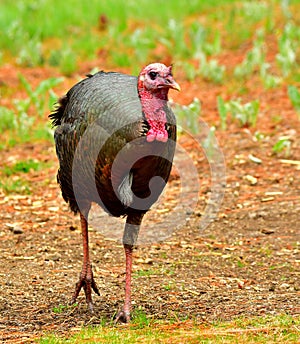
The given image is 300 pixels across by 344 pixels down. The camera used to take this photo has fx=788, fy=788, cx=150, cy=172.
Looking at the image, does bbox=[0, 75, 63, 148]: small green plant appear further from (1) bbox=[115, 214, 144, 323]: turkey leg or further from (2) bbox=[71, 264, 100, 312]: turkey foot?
(1) bbox=[115, 214, 144, 323]: turkey leg

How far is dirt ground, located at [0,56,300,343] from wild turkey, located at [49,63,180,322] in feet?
1.45

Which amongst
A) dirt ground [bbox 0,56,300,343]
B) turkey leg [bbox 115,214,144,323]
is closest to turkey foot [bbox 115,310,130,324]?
turkey leg [bbox 115,214,144,323]

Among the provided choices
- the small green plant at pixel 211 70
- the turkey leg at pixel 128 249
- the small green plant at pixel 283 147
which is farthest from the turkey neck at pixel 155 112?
the small green plant at pixel 211 70

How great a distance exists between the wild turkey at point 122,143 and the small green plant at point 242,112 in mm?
3675

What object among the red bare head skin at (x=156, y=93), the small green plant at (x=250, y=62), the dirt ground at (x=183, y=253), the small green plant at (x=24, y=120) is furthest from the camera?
the small green plant at (x=250, y=62)

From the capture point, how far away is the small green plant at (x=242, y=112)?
8.65 m

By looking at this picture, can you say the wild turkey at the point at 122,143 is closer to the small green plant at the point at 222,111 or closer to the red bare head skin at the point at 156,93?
the red bare head skin at the point at 156,93

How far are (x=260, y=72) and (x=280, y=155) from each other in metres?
2.41

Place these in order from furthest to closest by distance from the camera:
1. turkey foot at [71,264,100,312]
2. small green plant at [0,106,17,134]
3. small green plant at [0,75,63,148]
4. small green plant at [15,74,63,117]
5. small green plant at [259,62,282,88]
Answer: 1. small green plant at [259,62,282,88]
2. small green plant at [15,74,63,117]
3. small green plant at [0,106,17,134]
4. small green plant at [0,75,63,148]
5. turkey foot at [71,264,100,312]

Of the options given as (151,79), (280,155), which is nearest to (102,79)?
(151,79)

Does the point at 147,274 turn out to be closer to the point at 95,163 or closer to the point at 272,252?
the point at 272,252

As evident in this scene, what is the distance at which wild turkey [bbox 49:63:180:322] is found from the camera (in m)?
4.48

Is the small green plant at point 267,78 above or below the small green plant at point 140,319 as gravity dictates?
above

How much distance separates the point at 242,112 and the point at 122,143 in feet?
14.7
